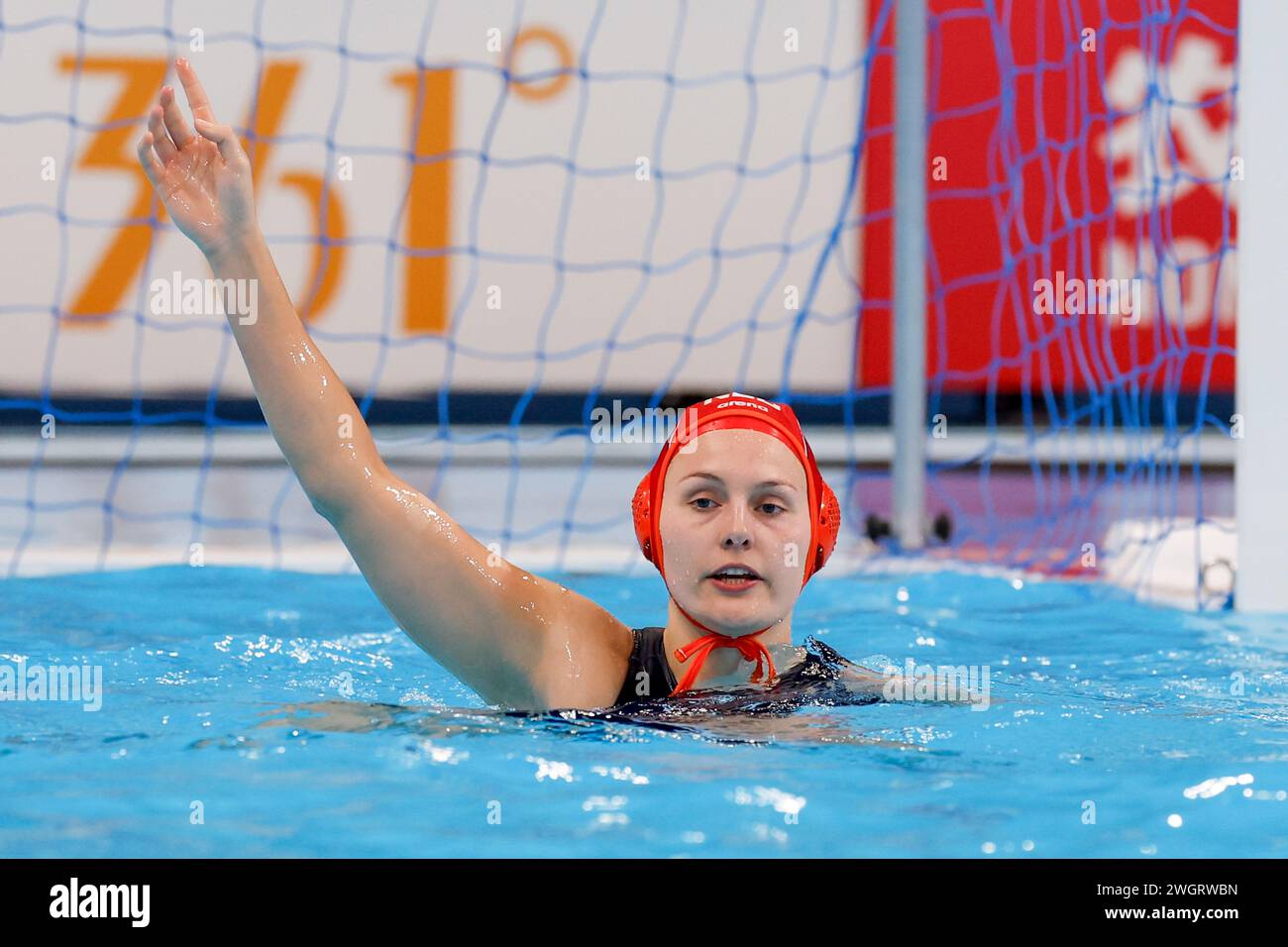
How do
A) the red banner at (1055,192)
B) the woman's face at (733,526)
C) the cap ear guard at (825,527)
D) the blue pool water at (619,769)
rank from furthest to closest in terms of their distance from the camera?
the red banner at (1055,192)
the cap ear guard at (825,527)
the woman's face at (733,526)
the blue pool water at (619,769)

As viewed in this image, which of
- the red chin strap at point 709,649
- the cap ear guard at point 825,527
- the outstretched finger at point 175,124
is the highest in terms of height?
the outstretched finger at point 175,124

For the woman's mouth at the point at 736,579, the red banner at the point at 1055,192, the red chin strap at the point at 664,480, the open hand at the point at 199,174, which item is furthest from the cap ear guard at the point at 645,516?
the red banner at the point at 1055,192

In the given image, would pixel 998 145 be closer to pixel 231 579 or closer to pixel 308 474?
pixel 231 579

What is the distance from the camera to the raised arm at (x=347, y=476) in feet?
7.92

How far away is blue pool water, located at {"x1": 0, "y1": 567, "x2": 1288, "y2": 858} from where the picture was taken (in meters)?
2.12

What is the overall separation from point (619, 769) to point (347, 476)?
61 centimetres


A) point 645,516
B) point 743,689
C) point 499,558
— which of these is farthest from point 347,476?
point 743,689

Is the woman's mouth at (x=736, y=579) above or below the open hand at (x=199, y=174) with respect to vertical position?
below

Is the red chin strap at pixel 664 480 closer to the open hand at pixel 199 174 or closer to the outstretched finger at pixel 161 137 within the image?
the open hand at pixel 199 174

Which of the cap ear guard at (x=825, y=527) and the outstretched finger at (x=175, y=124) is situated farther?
the cap ear guard at (x=825, y=527)

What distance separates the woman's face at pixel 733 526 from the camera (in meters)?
2.57

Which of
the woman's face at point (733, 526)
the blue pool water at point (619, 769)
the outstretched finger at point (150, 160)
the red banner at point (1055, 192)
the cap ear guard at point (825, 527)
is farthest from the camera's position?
the red banner at point (1055, 192)

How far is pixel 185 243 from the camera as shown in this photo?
354 inches
